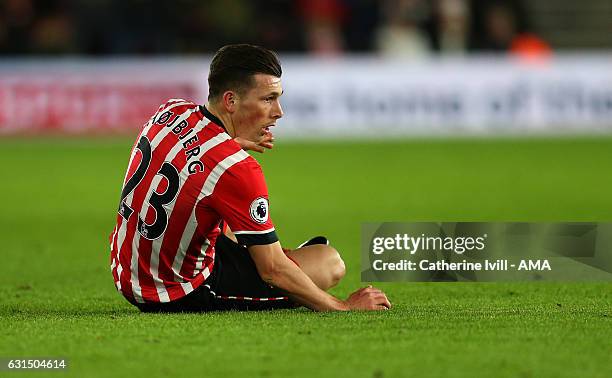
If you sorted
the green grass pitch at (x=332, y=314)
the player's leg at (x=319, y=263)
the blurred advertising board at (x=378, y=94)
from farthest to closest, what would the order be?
the blurred advertising board at (x=378, y=94) < the player's leg at (x=319, y=263) < the green grass pitch at (x=332, y=314)

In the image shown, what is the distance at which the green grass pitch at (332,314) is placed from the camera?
5023 mm

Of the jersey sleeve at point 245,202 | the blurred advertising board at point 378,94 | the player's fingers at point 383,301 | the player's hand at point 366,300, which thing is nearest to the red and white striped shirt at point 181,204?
the jersey sleeve at point 245,202

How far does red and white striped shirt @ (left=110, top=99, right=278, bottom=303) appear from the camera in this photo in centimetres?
582

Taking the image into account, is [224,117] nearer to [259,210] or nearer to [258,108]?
[258,108]

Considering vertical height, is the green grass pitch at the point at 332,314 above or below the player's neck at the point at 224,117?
below

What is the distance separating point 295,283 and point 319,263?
507mm

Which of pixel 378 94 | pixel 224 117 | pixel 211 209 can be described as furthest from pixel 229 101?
pixel 378 94

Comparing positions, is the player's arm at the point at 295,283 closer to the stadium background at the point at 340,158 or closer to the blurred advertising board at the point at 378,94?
the stadium background at the point at 340,158

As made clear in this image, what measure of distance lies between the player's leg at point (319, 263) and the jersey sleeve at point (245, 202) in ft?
1.90

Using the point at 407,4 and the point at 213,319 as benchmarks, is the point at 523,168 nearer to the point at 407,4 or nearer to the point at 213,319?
the point at 407,4

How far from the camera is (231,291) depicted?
630cm

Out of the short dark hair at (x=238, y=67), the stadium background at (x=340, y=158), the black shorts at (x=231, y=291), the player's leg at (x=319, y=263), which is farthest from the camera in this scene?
the player's leg at (x=319, y=263)

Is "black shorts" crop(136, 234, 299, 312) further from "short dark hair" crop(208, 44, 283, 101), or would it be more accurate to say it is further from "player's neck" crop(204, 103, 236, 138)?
"short dark hair" crop(208, 44, 283, 101)

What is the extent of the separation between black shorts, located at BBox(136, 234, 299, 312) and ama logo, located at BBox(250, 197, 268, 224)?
0.54m
